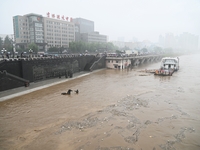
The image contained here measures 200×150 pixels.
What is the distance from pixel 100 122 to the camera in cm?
1356

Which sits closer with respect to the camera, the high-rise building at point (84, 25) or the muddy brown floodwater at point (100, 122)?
the muddy brown floodwater at point (100, 122)

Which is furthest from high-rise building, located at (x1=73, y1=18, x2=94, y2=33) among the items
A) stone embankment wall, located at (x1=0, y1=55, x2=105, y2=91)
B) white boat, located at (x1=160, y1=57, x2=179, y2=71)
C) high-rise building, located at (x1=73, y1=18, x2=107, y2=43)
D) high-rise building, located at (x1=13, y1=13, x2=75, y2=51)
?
stone embankment wall, located at (x1=0, y1=55, x2=105, y2=91)

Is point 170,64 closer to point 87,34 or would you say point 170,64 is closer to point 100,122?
point 100,122

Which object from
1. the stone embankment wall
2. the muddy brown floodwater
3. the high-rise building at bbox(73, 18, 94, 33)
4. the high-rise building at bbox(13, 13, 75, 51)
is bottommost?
the muddy brown floodwater

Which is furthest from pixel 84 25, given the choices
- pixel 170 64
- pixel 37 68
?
pixel 37 68

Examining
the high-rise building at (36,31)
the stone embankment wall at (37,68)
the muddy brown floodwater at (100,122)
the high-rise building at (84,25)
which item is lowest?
the muddy brown floodwater at (100,122)

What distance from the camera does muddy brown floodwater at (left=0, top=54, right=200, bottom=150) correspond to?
34.8 feet

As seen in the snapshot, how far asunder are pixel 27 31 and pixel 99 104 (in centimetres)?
7546

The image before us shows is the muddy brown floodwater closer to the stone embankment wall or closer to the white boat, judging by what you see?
the stone embankment wall

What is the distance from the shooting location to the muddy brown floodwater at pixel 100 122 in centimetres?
1061

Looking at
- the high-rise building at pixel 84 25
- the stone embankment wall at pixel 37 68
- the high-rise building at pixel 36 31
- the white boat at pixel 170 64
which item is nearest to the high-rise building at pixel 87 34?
the high-rise building at pixel 84 25

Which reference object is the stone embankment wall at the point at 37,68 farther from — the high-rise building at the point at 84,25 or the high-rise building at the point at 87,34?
the high-rise building at the point at 84,25

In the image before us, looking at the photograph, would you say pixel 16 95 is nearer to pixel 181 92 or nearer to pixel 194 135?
pixel 194 135

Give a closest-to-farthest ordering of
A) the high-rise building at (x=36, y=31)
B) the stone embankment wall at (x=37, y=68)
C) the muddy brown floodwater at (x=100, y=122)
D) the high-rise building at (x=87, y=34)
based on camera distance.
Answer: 1. the muddy brown floodwater at (x=100, y=122)
2. the stone embankment wall at (x=37, y=68)
3. the high-rise building at (x=36, y=31)
4. the high-rise building at (x=87, y=34)
